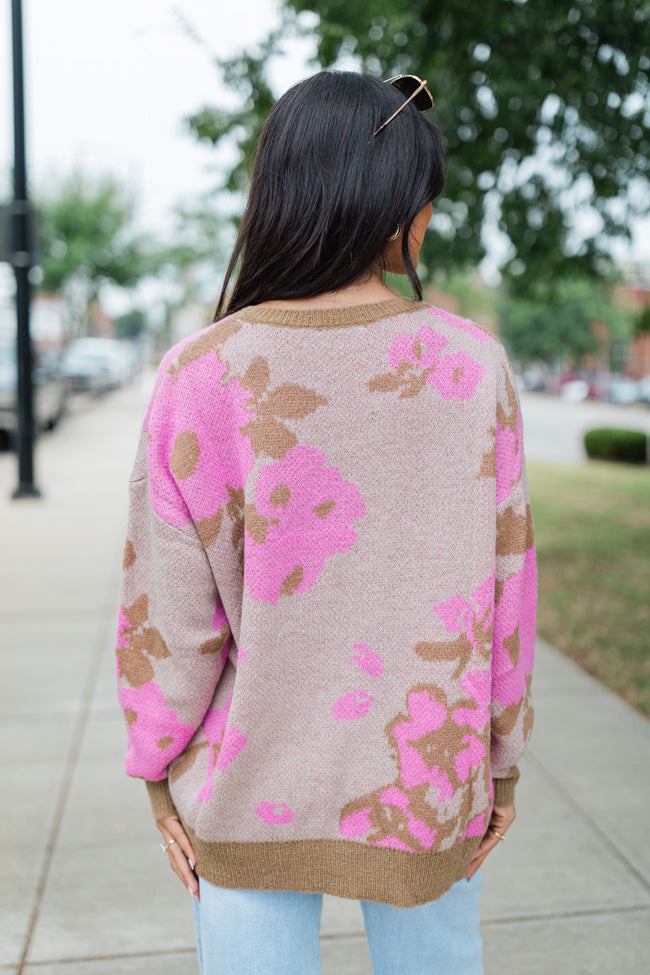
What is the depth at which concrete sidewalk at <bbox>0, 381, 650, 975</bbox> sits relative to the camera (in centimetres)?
261

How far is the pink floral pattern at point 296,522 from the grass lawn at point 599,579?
12.2ft

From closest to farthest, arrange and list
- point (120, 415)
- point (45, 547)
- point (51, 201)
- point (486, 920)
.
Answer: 1. point (486, 920)
2. point (45, 547)
3. point (120, 415)
4. point (51, 201)

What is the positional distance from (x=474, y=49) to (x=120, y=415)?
1793 centimetres

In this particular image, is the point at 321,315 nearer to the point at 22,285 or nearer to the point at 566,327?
the point at 22,285

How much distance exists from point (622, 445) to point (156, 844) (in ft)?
49.4

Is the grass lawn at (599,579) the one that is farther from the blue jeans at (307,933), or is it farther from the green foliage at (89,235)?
the green foliage at (89,235)

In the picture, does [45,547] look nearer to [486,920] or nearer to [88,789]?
[88,789]

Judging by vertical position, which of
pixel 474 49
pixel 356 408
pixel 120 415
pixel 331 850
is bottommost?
pixel 120 415

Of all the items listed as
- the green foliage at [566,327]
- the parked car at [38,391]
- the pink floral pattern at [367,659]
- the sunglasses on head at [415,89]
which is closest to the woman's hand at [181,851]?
the pink floral pattern at [367,659]

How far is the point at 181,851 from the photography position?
1.40m

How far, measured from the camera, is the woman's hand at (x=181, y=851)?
4.55 feet

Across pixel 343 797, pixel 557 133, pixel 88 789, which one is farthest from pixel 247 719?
pixel 557 133

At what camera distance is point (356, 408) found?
1.25 m

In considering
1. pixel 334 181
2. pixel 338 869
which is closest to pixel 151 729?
pixel 338 869
